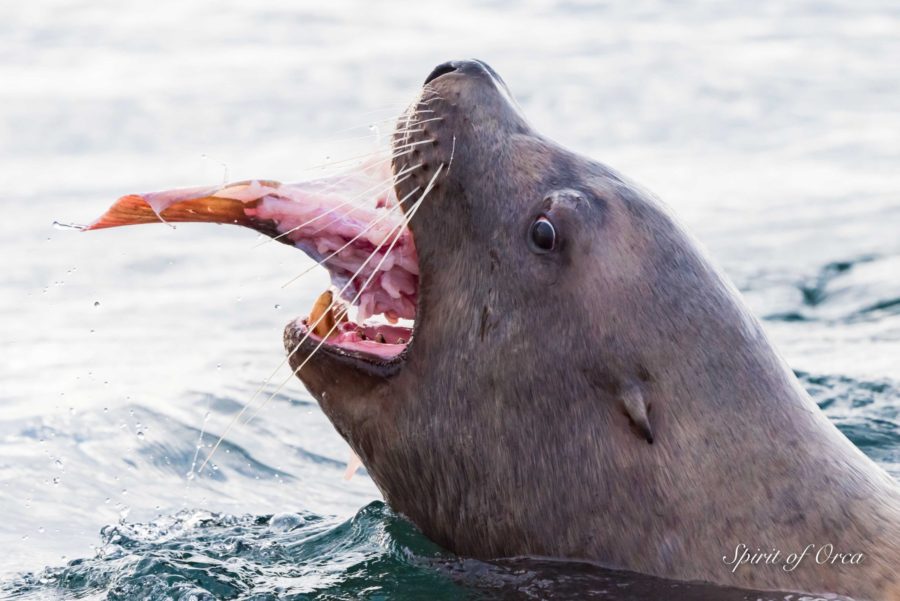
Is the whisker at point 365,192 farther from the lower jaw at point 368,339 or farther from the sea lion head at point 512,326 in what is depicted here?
the lower jaw at point 368,339

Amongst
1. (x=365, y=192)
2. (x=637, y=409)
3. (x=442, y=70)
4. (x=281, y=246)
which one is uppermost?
(x=442, y=70)

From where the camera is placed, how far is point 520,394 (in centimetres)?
445

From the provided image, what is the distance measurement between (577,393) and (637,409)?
0.60 ft

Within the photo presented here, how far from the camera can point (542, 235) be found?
4.48 meters

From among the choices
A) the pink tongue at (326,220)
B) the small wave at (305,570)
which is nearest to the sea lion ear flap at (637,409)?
the small wave at (305,570)

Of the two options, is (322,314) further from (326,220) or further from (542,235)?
(542,235)

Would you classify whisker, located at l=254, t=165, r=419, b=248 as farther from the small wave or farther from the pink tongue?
the small wave

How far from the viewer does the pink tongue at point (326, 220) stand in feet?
15.5

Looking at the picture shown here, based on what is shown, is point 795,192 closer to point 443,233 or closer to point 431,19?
point 431,19

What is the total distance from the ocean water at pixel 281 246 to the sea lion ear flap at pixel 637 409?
400 mm

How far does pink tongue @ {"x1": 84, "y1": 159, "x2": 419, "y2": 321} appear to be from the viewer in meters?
4.74

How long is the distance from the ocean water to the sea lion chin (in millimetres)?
188

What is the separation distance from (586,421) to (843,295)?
5359mm

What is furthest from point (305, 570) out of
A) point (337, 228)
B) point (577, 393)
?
point (577, 393)
